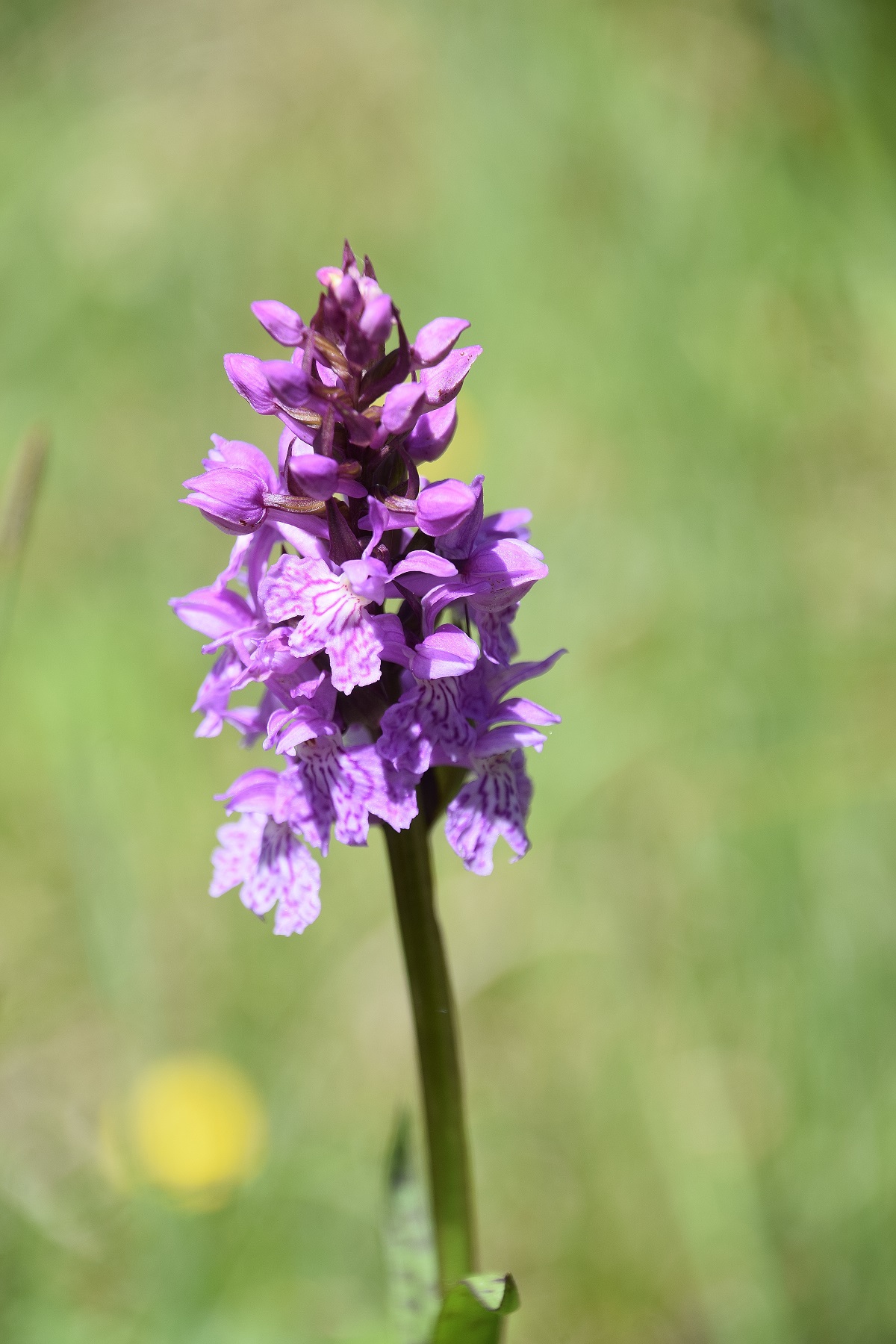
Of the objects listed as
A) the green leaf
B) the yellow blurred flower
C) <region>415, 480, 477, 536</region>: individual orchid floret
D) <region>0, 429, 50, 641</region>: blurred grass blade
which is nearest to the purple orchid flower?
<region>415, 480, 477, 536</region>: individual orchid floret

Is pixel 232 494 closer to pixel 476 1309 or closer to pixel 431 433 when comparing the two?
pixel 431 433

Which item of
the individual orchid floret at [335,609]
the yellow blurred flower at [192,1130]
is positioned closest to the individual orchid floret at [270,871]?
the individual orchid floret at [335,609]

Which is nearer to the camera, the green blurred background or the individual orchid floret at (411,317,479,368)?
the individual orchid floret at (411,317,479,368)

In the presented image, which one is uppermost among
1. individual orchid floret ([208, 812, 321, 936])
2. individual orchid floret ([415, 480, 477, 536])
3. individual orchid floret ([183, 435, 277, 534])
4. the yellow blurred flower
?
individual orchid floret ([183, 435, 277, 534])

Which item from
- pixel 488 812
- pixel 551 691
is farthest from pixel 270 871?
pixel 551 691

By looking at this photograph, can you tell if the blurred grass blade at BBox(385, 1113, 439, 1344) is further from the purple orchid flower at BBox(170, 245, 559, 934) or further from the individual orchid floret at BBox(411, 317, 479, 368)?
the individual orchid floret at BBox(411, 317, 479, 368)

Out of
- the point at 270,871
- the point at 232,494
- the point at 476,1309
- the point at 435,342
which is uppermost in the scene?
the point at 435,342
